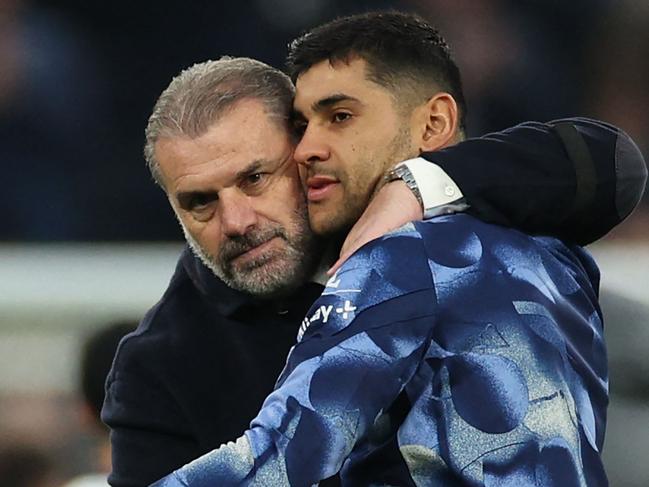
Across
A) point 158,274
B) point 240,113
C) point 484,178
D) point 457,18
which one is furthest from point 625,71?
Result: point 484,178

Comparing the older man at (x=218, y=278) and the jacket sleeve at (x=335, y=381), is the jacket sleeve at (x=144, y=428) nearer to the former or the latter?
the older man at (x=218, y=278)

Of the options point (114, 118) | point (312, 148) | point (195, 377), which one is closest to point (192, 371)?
point (195, 377)

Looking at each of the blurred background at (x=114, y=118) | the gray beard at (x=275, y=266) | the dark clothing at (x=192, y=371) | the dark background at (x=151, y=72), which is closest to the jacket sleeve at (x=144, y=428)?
the dark clothing at (x=192, y=371)

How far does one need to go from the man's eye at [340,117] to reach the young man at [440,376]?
Result: 231 mm

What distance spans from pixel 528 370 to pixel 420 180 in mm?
215

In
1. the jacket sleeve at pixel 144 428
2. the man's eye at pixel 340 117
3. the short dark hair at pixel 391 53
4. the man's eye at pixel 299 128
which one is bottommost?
the jacket sleeve at pixel 144 428

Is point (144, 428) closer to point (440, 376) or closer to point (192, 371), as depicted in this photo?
point (192, 371)

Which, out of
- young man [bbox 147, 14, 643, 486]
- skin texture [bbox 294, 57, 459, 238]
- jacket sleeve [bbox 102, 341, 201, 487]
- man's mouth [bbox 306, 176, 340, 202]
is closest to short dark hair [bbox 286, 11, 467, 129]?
skin texture [bbox 294, 57, 459, 238]

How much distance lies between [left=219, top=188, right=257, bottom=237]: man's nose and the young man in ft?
1.25

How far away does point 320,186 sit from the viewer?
55.2 inches

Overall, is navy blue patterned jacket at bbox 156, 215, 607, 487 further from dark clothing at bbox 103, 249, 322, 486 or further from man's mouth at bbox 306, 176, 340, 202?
dark clothing at bbox 103, 249, 322, 486

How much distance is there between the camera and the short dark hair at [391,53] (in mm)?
1386

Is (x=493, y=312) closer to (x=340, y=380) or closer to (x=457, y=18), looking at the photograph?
(x=340, y=380)

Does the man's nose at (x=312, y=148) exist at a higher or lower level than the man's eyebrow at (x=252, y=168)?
higher
